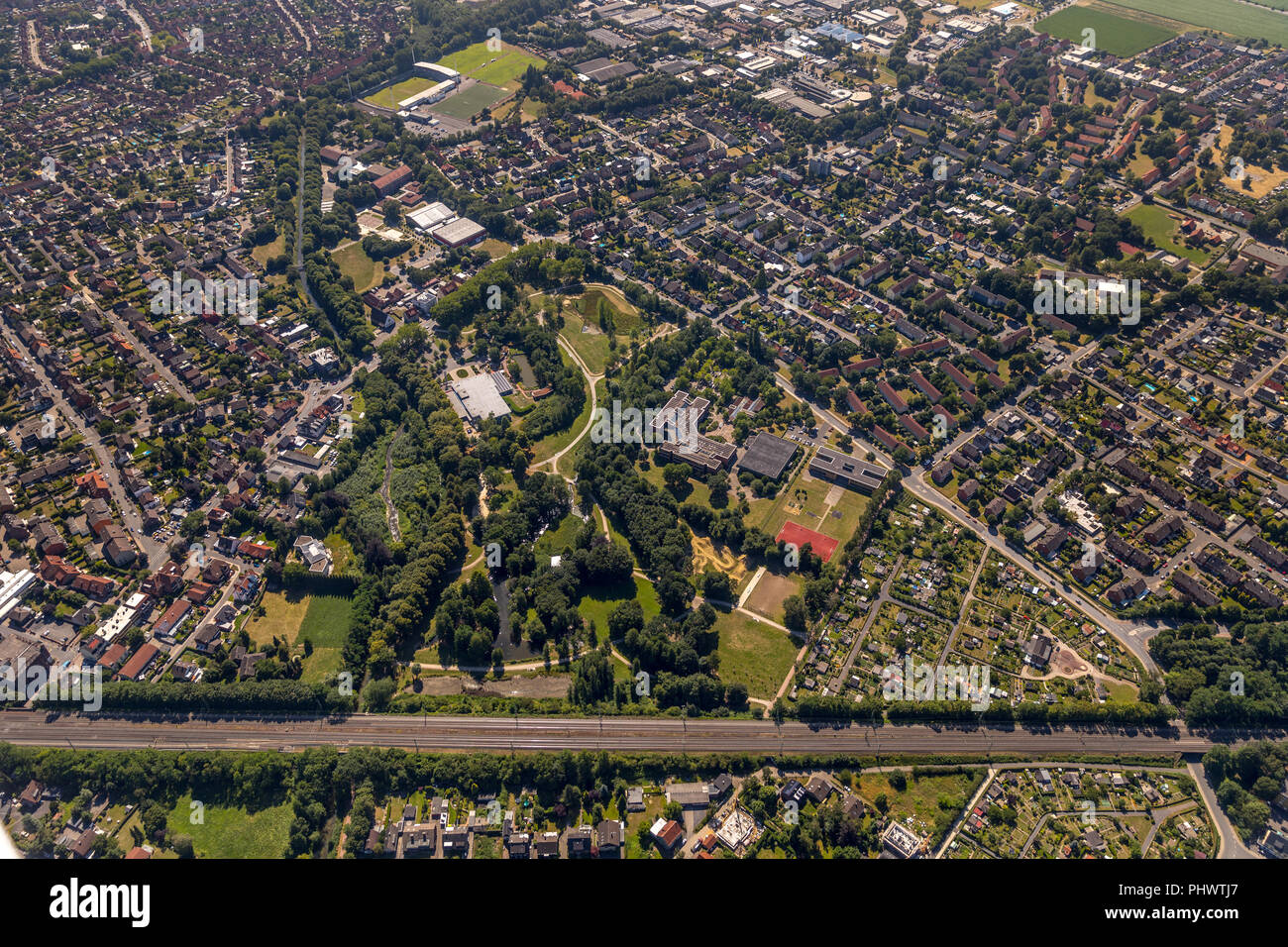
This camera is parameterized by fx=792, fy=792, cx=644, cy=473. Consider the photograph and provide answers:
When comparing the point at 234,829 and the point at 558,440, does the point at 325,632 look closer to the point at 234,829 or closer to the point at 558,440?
the point at 234,829

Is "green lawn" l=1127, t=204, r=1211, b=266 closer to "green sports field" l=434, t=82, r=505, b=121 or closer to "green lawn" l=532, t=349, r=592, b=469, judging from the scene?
"green lawn" l=532, t=349, r=592, b=469

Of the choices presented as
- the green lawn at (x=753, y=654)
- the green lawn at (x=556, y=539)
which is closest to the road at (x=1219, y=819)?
the green lawn at (x=753, y=654)

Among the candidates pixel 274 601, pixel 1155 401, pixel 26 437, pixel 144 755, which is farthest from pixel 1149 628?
pixel 26 437

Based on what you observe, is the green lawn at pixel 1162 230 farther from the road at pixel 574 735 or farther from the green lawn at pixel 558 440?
the green lawn at pixel 558 440

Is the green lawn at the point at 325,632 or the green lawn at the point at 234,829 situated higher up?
the green lawn at the point at 325,632

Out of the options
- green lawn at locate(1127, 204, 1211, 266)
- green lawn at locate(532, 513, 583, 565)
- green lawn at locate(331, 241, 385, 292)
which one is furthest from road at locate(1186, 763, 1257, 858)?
green lawn at locate(331, 241, 385, 292)

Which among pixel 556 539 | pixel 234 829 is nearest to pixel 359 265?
pixel 556 539

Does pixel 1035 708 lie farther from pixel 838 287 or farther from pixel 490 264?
pixel 490 264
